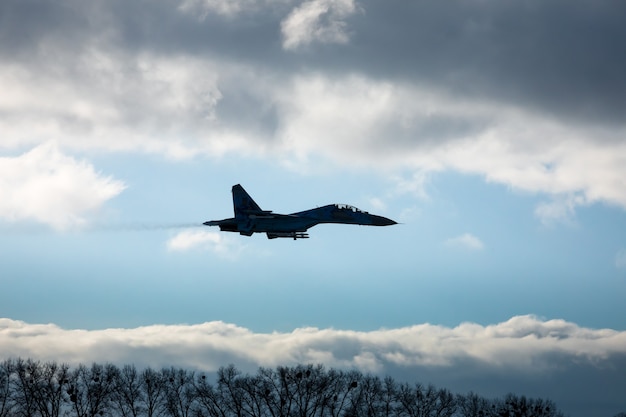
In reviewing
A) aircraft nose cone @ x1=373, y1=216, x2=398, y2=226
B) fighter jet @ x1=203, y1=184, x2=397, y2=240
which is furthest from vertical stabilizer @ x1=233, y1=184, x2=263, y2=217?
aircraft nose cone @ x1=373, y1=216, x2=398, y2=226

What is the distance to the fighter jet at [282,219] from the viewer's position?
418 ft

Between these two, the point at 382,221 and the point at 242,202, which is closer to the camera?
the point at 242,202

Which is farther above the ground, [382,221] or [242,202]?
[242,202]

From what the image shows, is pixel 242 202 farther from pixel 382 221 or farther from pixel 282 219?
pixel 382 221

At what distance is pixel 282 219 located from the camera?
12825 cm

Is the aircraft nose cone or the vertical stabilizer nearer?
the vertical stabilizer

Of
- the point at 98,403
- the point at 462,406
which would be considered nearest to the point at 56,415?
the point at 98,403

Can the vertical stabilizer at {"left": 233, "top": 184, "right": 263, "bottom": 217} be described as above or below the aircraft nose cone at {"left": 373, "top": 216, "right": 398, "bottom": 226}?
above

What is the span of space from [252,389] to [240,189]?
103 feet

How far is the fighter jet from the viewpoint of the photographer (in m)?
127

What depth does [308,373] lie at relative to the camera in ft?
456

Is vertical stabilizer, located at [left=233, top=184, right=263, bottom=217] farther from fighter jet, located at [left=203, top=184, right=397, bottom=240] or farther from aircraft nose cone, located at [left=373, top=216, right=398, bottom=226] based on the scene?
aircraft nose cone, located at [left=373, top=216, right=398, bottom=226]

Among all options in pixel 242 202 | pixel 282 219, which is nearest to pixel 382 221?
pixel 282 219

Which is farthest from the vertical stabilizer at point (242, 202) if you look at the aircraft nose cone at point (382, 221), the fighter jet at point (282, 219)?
the aircraft nose cone at point (382, 221)
